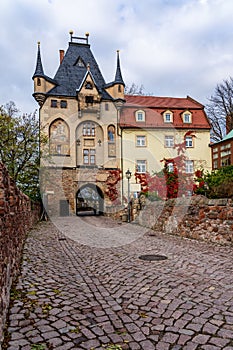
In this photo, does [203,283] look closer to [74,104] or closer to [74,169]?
[74,169]

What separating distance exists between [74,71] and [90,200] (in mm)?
13588

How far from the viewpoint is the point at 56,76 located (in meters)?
30.0

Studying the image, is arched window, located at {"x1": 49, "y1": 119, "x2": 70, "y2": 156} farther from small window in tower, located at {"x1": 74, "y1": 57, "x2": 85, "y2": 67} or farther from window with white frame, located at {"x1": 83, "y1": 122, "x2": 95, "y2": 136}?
small window in tower, located at {"x1": 74, "y1": 57, "x2": 85, "y2": 67}

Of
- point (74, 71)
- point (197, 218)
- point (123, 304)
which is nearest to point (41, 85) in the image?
point (74, 71)

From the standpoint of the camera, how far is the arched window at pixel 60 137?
27.5 meters

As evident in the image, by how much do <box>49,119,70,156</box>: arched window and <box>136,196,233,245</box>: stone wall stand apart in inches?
622

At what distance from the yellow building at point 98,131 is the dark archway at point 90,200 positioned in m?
0.12

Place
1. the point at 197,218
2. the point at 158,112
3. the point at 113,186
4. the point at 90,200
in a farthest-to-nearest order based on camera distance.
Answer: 1. the point at 90,200
2. the point at 158,112
3. the point at 113,186
4. the point at 197,218

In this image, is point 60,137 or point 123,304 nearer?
point 123,304

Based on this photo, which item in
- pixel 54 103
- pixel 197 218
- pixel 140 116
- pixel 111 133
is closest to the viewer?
pixel 197 218

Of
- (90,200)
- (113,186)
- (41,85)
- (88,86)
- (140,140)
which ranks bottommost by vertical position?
(90,200)

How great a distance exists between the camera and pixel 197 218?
378 inches

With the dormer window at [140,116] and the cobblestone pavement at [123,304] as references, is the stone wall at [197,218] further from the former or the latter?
the dormer window at [140,116]

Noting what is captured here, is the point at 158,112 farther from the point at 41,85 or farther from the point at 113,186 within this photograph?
the point at 41,85
